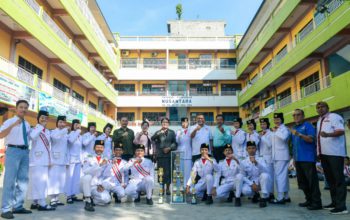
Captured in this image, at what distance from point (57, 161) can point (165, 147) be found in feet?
8.60

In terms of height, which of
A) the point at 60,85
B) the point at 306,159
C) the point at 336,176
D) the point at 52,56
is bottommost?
the point at 336,176

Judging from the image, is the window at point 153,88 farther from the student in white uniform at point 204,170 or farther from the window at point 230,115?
the student in white uniform at point 204,170

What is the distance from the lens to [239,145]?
26.7 ft

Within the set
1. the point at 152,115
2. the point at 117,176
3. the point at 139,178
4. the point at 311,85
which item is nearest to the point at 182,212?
the point at 139,178

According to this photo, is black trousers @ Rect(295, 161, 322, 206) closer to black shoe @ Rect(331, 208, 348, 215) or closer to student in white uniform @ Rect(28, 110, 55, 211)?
black shoe @ Rect(331, 208, 348, 215)

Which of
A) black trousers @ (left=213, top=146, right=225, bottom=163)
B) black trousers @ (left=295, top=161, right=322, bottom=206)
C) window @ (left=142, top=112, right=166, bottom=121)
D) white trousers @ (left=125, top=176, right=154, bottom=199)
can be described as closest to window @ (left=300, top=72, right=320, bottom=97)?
black trousers @ (left=213, top=146, right=225, bottom=163)

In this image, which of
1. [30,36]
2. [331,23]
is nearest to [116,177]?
[30,36]

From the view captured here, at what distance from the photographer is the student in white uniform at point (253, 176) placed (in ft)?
21.4

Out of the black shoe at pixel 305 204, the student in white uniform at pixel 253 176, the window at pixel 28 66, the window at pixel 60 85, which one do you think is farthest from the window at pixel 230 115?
the black shoe at pixel 305 204

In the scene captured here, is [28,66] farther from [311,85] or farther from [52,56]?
[311,85]

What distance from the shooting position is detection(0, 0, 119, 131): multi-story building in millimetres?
13633

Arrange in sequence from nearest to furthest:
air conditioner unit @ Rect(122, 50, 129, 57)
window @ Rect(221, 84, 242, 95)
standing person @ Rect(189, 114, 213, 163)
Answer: standing person @ Rect(189, 114, 213, 163) < window @ Rect(221, 84, 242, 95) < air conditioner unit @ Rect(122, 50, 129, 57)

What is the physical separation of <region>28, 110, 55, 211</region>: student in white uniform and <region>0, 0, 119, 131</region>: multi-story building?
7.50 meters

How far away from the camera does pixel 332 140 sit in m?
5.76
